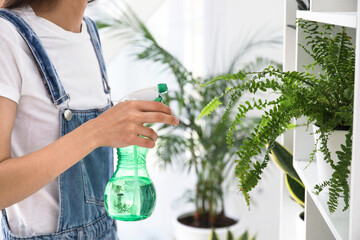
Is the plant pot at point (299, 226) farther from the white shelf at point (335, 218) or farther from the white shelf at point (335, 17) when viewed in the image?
the white shelf at point (335, 17)

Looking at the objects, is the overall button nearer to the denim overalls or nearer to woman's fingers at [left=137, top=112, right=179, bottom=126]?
the denim overalls

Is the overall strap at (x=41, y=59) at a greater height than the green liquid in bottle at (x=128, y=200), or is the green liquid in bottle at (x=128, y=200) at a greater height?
the overall strap at (x=41, y=59)

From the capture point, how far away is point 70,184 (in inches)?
46.9

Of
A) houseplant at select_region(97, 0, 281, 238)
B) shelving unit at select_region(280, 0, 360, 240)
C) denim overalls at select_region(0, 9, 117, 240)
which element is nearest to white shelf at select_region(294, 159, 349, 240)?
shelving unit at select_region(280, 0, 360, 240)

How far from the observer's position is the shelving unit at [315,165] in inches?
29.6

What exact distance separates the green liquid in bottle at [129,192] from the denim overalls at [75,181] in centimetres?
9

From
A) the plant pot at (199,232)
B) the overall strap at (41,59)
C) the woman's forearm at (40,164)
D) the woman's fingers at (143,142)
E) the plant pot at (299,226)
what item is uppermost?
the overall strap at (41,59)

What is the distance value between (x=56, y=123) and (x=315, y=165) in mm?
648

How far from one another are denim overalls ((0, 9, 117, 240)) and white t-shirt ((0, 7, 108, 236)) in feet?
0.06

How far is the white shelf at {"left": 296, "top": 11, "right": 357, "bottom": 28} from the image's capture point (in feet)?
2.51

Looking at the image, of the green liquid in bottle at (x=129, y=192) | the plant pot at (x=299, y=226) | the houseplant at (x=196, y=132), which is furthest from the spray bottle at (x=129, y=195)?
the houseplant at (x=196, y=132)

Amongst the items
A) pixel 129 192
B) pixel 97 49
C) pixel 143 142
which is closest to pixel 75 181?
pixel 129 192

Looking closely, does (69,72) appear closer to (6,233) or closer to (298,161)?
(6,233)

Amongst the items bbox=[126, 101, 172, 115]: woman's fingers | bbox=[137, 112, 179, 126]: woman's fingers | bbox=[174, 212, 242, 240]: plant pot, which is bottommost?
bbox=[174, 212, 242, 240]: plant pot
